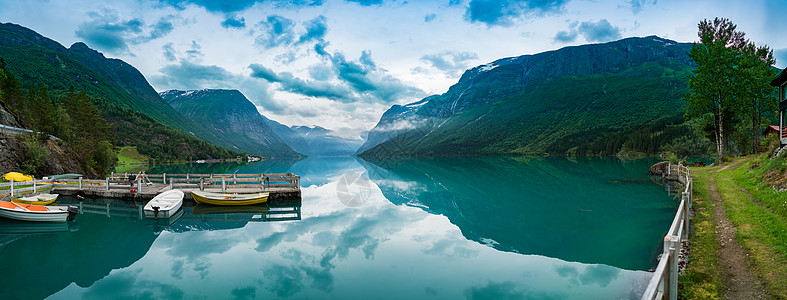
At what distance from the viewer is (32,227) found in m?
19.1

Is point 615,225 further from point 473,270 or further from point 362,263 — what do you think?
point 362,263

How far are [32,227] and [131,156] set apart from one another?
498ft

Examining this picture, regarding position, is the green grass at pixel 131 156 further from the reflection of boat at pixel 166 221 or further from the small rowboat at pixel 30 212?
the reflection of boat at pixel 166 221

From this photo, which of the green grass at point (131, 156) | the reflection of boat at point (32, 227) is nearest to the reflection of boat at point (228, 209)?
the reflection of boat at point (32, 227)

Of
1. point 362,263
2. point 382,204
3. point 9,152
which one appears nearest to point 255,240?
point 362,263

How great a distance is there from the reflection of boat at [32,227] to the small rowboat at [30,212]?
11.1 inches

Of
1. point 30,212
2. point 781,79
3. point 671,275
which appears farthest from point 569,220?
point 30,212

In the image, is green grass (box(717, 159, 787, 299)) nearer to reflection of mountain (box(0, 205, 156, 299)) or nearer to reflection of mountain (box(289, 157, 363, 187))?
reflection of mountain (box(0, 205, 156, 299))

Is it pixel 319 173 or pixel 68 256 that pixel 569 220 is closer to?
pixel 68 256

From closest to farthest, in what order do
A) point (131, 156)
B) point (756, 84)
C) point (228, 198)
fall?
point (228, 198) → point (756, 84) → point (131, 156)

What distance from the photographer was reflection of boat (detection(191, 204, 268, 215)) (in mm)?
24156

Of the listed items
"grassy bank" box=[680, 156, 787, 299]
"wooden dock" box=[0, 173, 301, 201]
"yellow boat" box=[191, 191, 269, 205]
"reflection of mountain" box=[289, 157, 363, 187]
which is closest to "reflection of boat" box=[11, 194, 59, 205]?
"wooden dock" box=[0, 173, 301, 201]

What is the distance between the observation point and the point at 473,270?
12.2m

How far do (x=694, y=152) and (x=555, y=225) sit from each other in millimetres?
152019
